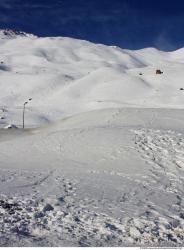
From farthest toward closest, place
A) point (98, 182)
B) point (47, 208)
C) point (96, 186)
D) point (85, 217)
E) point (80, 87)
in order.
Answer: point (80, 87), point (98, 182), point (96, 186), point (47, 208), point (85, 217)

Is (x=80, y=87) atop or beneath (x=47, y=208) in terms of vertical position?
atop

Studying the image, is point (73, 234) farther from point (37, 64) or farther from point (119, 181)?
point (37, 64)

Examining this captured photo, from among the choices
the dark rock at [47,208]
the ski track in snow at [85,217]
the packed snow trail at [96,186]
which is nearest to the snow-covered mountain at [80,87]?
the packed snow trail at [96,186]

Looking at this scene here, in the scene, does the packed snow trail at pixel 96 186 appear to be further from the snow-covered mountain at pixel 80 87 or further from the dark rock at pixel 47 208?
the snow-covered mountain at pixel 80 87

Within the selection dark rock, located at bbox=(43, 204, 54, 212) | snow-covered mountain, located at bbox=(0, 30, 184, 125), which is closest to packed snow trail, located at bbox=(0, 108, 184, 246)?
dark rock, located at bbox=(43, 204, 54, 212)

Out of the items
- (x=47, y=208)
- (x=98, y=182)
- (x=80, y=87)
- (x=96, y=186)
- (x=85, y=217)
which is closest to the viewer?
(x=85, y=217)

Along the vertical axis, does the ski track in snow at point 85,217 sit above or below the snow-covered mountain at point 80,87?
below

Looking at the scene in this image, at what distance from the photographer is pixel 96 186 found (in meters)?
14.2

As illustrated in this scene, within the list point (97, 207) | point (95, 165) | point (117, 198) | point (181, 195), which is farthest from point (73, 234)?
point (95, 165)

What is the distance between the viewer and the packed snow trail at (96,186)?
9836 millimetres

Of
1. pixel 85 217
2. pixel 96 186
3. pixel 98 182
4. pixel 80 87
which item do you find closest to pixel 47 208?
pixel 85 217

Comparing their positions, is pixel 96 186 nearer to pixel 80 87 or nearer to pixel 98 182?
pixel 98 182

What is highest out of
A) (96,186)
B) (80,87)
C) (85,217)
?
(80,87)

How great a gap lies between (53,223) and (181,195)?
15.8 feet
